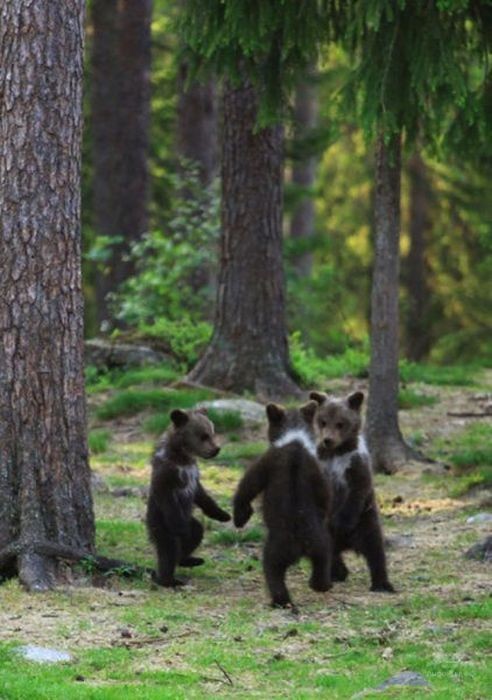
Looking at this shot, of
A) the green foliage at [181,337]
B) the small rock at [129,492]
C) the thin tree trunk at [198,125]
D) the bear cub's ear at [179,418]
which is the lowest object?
the small rock at [129,492]

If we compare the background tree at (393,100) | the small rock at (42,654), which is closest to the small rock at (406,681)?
the small rock at (42,654)

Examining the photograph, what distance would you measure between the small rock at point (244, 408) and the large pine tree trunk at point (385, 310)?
2178 millimetres

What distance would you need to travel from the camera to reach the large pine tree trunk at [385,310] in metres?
15.1

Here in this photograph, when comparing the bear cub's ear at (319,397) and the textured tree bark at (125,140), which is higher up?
the textured tree bark at (125,140)

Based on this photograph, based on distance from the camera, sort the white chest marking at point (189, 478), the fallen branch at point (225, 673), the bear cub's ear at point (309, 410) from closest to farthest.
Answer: the fallen branch at point (225, 673), the bear cub's ear at point (309, 410), the white chest marking at point (189, 478)

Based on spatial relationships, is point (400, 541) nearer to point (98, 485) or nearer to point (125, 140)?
point (98, 485)

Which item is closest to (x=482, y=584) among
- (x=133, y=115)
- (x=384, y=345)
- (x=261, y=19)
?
(x=384, y=345)

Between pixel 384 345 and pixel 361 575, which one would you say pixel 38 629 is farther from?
pixel 384 345

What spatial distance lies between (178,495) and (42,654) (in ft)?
8.74

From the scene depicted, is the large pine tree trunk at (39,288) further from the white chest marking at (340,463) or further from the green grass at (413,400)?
the green grass at (413,400)

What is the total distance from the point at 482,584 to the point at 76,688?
12.6 ft

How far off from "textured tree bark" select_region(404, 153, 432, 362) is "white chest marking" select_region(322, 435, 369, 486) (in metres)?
21.1

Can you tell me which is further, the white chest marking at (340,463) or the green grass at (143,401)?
the green grass at (143,401)

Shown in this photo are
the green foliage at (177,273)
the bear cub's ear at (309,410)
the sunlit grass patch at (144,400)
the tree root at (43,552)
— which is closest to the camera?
the tree root at (43,552)
